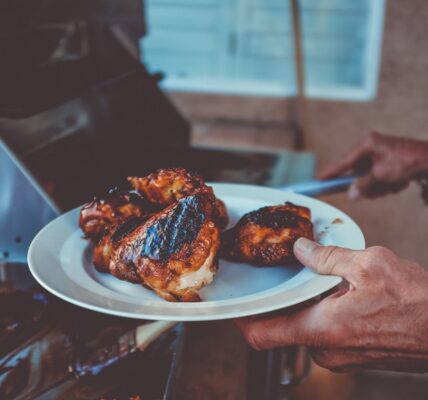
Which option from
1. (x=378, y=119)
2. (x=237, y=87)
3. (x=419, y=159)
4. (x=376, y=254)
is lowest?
(x=378, y=119)

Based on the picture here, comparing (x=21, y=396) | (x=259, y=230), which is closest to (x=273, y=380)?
(x=259, y=230)

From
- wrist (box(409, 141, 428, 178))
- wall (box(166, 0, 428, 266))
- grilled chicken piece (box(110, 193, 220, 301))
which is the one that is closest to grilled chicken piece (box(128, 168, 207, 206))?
grilled chicken piece (box(110, 193, 220, 301))

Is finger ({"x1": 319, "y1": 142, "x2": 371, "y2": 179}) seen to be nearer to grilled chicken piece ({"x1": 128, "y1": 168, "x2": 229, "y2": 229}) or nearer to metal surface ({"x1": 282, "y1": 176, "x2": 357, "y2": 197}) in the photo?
metal surface ({"x1": 282, "y1": 176, "x2": 357, "y2": 197})

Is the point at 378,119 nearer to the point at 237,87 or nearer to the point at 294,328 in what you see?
the point at 237,87

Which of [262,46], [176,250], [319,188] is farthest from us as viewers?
[262,46]

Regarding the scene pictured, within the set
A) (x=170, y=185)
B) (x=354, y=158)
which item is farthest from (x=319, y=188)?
(x=170, y=185)

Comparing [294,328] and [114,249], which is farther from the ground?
[114,249]
